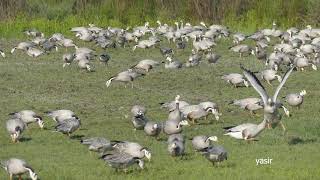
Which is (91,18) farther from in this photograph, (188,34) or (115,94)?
(115,94)

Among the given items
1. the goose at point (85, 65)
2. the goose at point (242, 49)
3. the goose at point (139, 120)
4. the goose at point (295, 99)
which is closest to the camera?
the goose at point (139, 120)

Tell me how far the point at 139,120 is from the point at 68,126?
57.8 inches

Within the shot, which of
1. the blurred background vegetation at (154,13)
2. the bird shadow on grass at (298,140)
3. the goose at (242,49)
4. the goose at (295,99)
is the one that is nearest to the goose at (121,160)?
the bird shadow on grass at (298,140)

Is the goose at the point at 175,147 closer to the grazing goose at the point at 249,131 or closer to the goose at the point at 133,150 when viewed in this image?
the goose at the point at 133,150

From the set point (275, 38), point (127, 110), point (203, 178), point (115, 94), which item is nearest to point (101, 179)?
point (203, 178)

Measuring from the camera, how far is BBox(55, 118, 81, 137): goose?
580 inches

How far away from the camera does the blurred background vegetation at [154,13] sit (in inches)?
1364

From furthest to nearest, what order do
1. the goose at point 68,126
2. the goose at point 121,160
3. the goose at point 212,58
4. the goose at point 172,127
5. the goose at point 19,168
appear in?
the goose at point 212,58, the goose at point 68,126, the goose at point 172,127, the goose at point 121,160, the goose at point 19,168

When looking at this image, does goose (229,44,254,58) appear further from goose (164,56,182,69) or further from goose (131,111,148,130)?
goose (131,111,148,130)

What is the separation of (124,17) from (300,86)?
15969mm

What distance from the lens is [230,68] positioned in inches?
984

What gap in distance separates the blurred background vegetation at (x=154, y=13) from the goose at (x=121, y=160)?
73.3 ft

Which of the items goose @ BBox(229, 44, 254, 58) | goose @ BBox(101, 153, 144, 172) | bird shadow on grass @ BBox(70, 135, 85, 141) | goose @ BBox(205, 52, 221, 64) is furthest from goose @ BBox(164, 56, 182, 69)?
goose @ BBox(101, 153, 144, 172)

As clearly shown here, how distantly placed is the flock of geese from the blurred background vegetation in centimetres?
127
